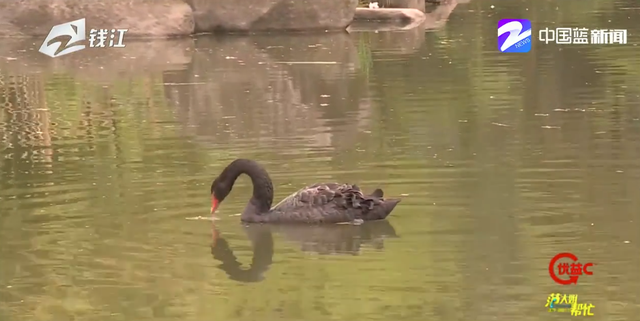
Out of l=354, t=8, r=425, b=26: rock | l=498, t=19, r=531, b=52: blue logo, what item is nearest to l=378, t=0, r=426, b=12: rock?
l=354, t=8, r=425, b=26: rock

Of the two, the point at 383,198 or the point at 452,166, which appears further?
the point at 452,166

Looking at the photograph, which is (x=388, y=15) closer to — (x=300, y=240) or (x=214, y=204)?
(x=214, y=204)

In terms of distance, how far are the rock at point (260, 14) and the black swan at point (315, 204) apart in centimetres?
1372

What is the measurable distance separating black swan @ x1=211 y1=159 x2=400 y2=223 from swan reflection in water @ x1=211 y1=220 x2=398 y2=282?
54mm

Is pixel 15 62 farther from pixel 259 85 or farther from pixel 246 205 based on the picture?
pixel 246 205

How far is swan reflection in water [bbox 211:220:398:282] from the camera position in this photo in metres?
7.22

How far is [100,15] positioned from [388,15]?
616 cm

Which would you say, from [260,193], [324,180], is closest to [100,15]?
[324,180]

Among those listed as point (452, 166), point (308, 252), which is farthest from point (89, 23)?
point (308, 252)

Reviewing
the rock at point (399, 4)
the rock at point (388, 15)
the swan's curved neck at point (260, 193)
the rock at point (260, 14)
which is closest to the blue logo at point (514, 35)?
the rock at point (388, 15)

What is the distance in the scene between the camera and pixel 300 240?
787 cm

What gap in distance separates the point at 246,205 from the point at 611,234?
252 cm

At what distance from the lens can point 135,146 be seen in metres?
11.1

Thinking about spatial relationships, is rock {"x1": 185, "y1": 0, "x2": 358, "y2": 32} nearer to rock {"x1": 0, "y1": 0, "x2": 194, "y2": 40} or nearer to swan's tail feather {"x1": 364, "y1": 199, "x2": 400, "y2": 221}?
rock {"x1": 0, "y1": 0, "x2": 194, "y2": 40}
